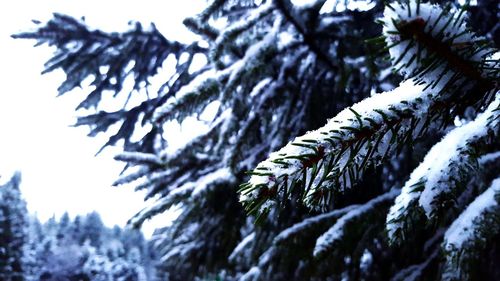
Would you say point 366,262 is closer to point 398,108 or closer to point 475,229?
point 475,229

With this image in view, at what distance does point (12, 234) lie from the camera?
29984mm

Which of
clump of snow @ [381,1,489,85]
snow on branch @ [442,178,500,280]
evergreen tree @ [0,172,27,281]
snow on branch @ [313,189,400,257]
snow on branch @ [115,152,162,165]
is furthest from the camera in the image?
evergreen tree @ [0,172,27,281]

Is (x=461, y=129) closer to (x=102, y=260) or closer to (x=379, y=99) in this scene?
(x=379, y=99)

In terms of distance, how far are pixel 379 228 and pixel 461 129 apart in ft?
4.99

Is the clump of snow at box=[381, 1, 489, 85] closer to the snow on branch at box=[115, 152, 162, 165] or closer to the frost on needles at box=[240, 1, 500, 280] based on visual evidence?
the frost on needles at box=[240, 1, 500, 280]

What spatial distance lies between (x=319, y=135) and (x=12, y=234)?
34.8 m

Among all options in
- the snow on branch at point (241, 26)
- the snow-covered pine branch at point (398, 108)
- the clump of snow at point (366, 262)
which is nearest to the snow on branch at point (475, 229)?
the snow-covered pine branch at point (398, 108)

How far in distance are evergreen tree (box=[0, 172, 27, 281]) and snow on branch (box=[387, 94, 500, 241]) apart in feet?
102

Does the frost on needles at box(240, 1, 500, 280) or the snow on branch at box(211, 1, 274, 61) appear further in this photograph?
the snow on branch at box(211, 1, 274, 61)

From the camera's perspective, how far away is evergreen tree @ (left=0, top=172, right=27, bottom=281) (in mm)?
27480

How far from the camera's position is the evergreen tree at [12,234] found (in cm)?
2748

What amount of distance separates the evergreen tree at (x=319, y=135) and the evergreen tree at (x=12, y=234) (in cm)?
2785

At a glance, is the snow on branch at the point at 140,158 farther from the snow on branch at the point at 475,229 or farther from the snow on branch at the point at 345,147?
the snow on branch at the point at 345,147

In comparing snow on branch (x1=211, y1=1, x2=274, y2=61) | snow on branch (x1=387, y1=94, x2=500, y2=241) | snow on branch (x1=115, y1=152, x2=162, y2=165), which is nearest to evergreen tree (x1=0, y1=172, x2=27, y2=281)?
snow on branch (x1=115, y1=152, x2=162, y2=165)
